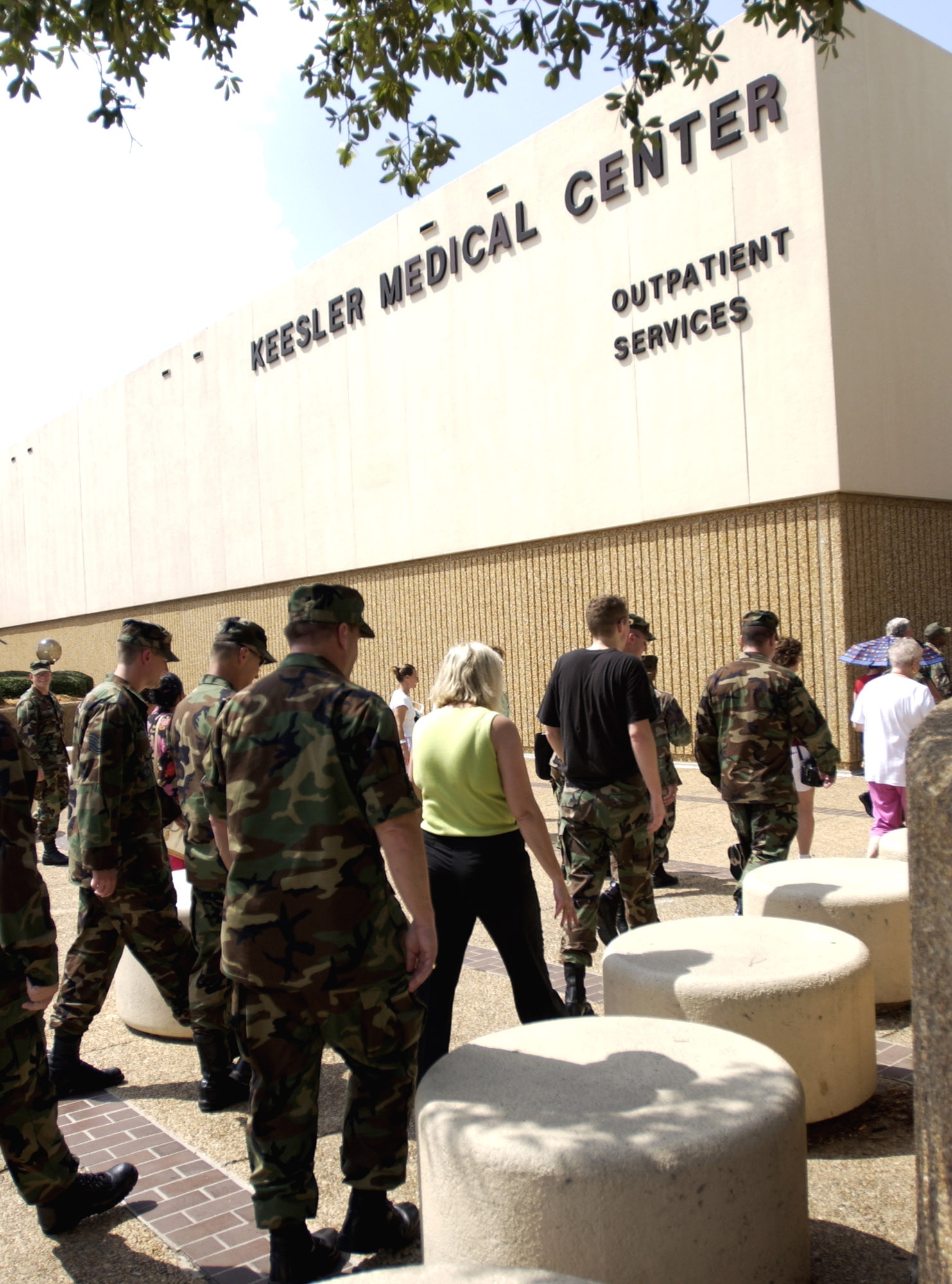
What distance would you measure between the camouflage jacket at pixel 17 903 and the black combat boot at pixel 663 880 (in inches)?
223

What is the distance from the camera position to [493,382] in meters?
18.4

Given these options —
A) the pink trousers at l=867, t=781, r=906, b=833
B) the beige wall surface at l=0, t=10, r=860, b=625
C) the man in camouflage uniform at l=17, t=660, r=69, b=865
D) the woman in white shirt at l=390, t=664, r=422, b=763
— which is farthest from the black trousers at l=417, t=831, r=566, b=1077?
the beige wall surface at l=0, t=10, r=860, b=625

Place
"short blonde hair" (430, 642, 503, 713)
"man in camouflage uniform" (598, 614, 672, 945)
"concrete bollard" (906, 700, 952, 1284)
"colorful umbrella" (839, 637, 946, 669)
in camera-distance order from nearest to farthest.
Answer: "concrete bollard" (906, 700, 952, 1284), "short blonde hair" (430, 642, 503, 713), "man in camouflage uniform" (598, 614, 672, 945), "colorful umbrella" (839, 637, 946, 669)

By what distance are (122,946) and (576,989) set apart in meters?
2.17

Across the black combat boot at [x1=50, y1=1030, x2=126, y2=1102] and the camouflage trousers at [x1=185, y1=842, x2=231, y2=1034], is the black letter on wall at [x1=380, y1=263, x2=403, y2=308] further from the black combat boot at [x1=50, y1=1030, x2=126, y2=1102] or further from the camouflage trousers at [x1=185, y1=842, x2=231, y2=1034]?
the black combat boot at [x1=50, y1=1030, x2=126, y2=1102]

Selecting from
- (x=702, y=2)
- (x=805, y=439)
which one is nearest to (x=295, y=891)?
(x=702, y=2)

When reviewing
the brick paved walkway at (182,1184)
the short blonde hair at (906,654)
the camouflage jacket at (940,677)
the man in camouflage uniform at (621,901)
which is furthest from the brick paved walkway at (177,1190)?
the camouflage jacket at (940,677)

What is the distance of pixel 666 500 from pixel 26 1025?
13.6 meters

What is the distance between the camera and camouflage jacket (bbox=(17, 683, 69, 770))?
1082 centimetres

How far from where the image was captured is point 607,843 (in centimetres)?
556

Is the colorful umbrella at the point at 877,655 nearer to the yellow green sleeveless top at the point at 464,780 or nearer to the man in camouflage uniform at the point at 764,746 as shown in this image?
the man in camouflage uniform at the point at 764,746

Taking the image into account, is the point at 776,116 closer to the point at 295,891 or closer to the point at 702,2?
the point at 702,2

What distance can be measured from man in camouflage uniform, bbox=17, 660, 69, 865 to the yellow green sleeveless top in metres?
7.40

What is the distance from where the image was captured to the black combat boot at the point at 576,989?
5.24 meters
